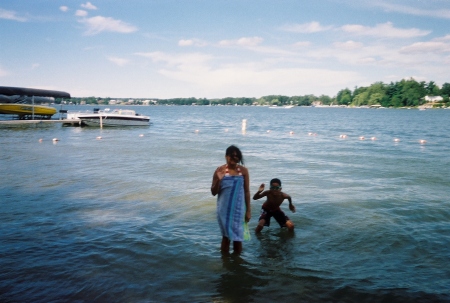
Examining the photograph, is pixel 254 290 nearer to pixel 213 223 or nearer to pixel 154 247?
pixel 154 247

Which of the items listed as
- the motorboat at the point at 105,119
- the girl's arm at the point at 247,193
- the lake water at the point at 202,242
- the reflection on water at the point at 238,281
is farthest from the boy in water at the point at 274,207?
the motorboat at the point at 105,119

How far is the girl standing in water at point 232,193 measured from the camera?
18.4 ft

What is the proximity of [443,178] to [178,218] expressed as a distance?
40.1 ft

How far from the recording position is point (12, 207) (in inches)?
380

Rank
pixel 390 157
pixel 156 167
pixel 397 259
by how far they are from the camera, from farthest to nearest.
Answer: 1. pixel 390 157
2. pixel 156 167
3. pixel 397 259

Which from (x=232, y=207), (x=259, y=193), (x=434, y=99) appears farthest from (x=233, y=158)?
(x=434, y=99)

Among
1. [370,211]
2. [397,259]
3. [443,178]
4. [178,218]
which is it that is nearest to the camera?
[397,259]

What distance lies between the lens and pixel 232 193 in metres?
5.65

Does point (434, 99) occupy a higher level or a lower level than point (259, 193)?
higher

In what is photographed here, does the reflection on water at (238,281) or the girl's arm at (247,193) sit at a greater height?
the girl's arm at (247,193)

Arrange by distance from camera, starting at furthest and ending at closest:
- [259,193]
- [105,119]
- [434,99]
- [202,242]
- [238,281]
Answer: [434,99], [105,119], [202,242], [259,193], [238,281]

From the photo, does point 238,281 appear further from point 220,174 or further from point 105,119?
point 105,119

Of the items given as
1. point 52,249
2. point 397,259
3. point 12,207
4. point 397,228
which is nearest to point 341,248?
point 397,259

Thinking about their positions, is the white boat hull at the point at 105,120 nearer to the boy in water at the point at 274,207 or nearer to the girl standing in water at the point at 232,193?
the boy in water at the point at 274,207
